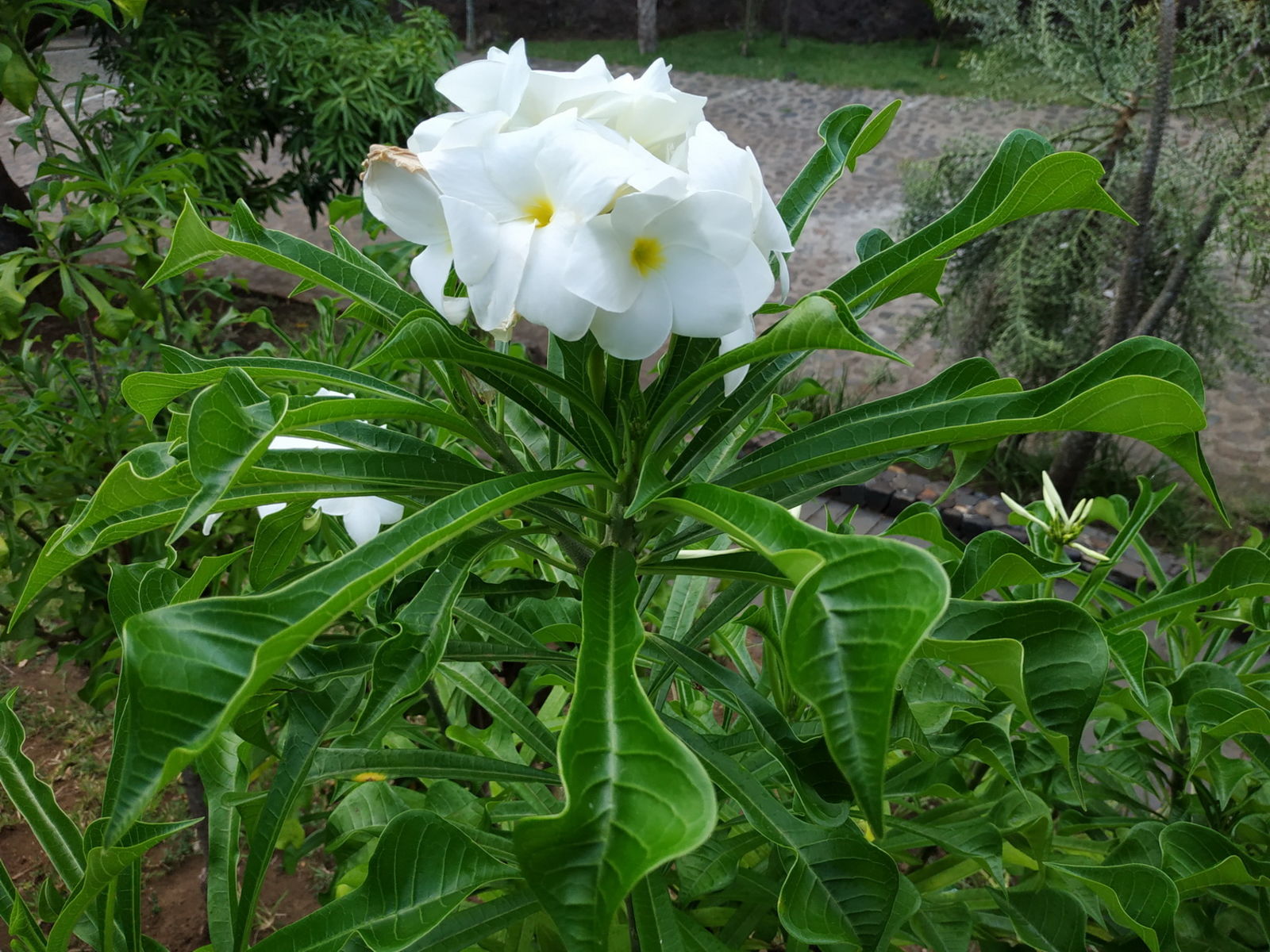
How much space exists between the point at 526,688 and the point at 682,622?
0.30 metres

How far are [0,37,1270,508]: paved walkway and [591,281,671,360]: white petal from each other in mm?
2552

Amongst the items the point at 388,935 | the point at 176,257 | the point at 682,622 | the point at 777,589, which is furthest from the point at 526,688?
the point at 176,257

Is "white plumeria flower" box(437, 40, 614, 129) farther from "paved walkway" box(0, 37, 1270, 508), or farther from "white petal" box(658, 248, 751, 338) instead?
"paved walkway" box(0, 37, 1270, 508)

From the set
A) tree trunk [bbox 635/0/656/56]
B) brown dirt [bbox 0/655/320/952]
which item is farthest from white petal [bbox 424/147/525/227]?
tree trunk [bbox 635/0/656/56]

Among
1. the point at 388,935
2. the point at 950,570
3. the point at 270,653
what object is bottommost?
the point at 388,935

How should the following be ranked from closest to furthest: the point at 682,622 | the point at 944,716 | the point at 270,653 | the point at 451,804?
the point at 270,653 < the point at 944,716 < the point at 451,804 < the point at 682,622

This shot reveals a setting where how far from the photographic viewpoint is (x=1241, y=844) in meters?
0.92

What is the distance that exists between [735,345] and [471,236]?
181mm

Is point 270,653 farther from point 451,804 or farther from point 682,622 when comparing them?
point 682,622

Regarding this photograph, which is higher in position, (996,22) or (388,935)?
(996,22)

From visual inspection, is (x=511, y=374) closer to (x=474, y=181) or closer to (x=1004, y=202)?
(x=474, y=181)

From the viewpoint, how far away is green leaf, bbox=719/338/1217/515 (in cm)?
51

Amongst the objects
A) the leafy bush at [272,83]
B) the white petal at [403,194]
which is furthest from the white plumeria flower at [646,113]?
the leafy bush at [272,83]

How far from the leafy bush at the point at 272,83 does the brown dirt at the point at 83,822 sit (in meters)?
1.69
